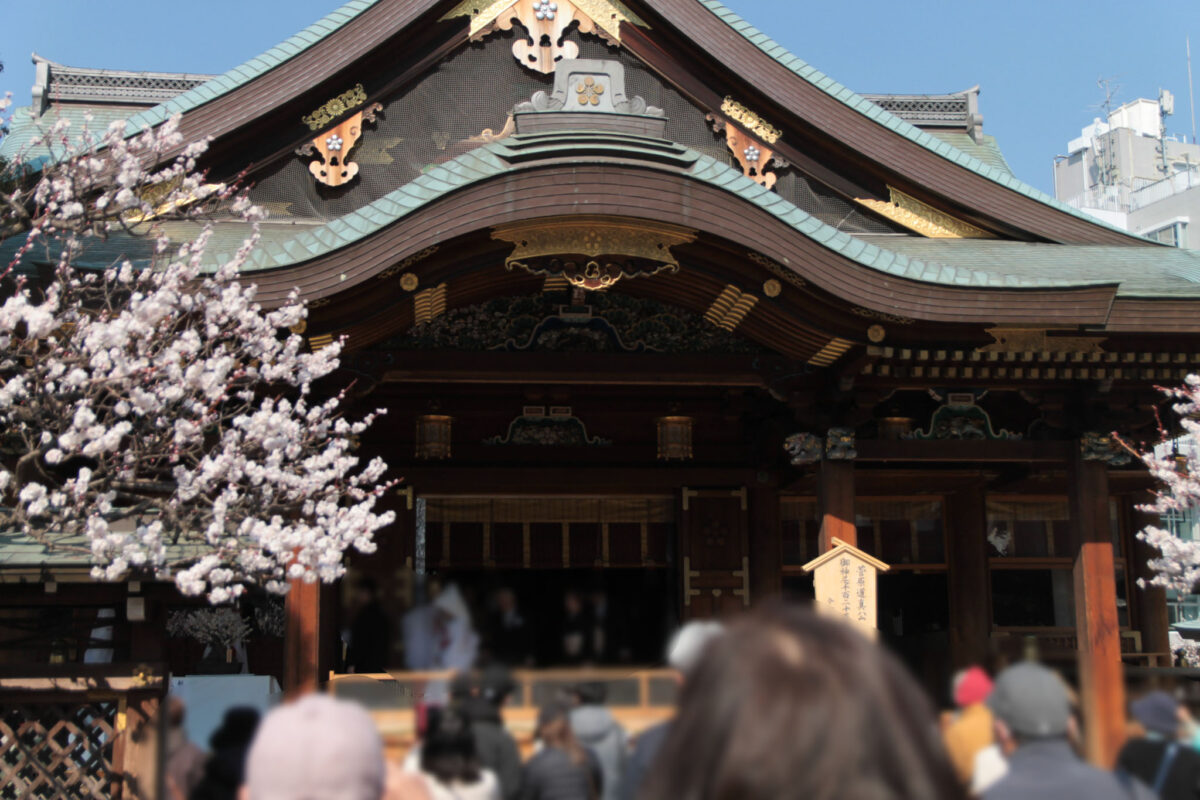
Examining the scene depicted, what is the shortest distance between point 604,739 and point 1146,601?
36.7ft

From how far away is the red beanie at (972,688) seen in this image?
3.18 m

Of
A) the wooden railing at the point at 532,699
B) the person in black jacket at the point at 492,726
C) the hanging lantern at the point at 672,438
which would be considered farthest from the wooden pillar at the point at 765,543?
the person in black jacket at the point at 492,726

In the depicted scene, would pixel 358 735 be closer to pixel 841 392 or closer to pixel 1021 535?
pixel 841 392

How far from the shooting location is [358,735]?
251 cm

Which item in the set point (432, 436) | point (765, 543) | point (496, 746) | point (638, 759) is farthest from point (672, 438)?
point (638, 759)

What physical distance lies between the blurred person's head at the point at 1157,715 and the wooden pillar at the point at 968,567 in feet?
29.8


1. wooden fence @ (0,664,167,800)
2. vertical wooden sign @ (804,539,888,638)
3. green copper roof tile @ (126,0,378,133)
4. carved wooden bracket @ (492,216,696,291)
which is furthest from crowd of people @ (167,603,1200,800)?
green copper roof tile @ (126,0,378,133)

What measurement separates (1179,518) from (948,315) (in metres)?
31.7

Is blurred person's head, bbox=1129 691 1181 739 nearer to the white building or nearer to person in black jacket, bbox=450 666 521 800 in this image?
person in black jacket, bbox=450 666 521 800

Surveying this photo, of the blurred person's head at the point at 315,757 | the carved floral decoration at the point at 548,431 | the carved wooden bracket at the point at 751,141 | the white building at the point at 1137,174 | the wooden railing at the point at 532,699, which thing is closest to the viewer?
the blurred person's head at the point at 315,757

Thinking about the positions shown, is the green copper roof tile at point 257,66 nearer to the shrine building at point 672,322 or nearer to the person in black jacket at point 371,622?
the shrine building at point 672,322

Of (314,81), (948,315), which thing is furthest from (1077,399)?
(314,81)

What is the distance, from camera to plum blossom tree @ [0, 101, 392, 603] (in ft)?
23.5

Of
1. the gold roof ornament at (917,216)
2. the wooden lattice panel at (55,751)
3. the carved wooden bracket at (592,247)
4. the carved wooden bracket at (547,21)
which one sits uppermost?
the carved wooden bracket at (547,21)
